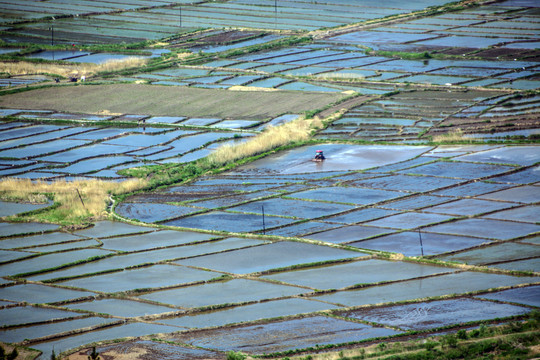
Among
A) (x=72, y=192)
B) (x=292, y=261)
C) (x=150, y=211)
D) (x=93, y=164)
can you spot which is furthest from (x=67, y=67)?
(x=292, y=261)

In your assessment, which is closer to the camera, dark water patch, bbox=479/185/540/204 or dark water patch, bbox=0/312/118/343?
dark water patch, bbox=0/312/118/343

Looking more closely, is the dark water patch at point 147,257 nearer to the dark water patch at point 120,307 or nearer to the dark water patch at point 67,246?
the dark water patch at point 67,246

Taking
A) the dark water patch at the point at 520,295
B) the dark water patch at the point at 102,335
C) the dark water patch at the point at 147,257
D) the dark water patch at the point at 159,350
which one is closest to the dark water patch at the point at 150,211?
the dark water patch at the point at 147,257

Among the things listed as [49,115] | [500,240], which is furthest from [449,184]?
[49,115]

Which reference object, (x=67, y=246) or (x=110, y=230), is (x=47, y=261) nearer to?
(x=67, y=246)

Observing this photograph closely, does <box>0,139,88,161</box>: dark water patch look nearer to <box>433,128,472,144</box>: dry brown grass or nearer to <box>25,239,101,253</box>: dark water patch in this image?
<box>25,239,101,253</box>: dark water patch

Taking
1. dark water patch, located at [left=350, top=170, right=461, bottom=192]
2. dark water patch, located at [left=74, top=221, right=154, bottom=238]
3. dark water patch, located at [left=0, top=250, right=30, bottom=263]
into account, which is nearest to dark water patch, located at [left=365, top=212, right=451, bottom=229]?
dark water patch, located at [left=350, top=170, right=461, bottom=192]
